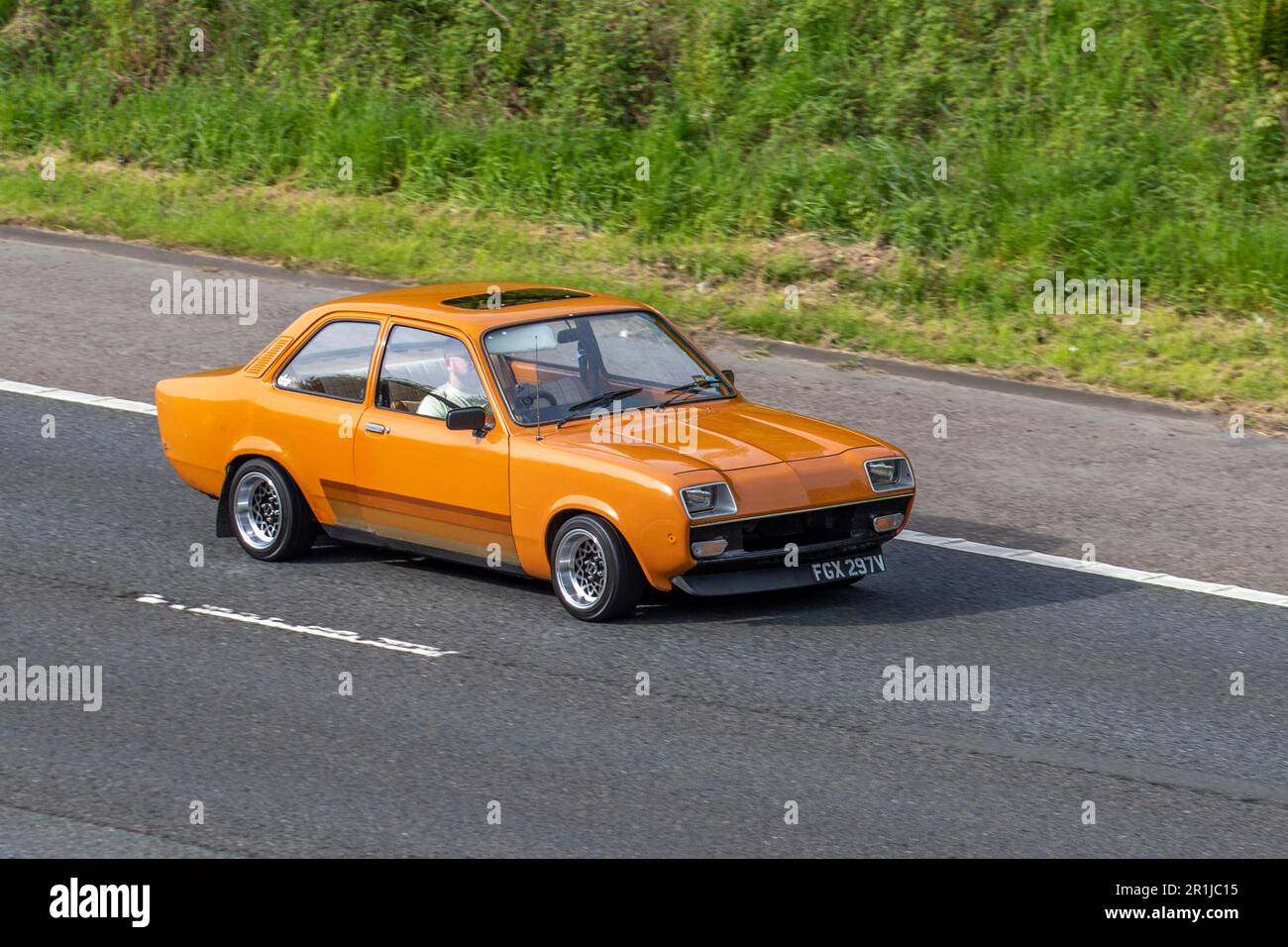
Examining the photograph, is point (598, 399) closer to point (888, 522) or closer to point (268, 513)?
point (888, 522)

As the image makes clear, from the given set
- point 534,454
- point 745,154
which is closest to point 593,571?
point 534,454

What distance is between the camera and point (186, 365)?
14297 mm

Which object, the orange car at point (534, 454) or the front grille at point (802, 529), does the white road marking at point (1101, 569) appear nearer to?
the orange car at point (534, 454)

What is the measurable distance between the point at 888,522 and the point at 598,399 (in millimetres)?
1618

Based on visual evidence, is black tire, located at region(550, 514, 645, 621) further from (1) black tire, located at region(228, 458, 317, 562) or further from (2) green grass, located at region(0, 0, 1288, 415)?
(2) green grass, located at region(0, 0, 1288, 415)

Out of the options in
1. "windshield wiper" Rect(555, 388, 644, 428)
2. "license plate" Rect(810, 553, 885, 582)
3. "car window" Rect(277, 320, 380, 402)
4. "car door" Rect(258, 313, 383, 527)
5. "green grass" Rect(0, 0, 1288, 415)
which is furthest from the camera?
"green grass" Rect(0, 0, 1288, 415)

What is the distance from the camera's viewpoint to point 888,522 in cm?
931

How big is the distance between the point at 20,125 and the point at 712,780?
16091 millimetres

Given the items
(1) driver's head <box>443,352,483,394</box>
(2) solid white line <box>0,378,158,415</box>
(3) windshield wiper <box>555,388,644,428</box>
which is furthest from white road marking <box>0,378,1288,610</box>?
(2) solid white line <box>0,378,158,415</box>

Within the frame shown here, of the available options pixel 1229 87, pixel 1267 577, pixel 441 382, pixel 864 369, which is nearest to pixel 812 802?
pixel 441 382

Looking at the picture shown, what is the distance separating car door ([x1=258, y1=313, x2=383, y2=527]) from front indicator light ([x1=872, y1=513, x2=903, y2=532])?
2754 mm

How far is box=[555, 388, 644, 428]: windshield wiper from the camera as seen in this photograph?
30.9 feet

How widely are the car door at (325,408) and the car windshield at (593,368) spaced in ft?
2.78

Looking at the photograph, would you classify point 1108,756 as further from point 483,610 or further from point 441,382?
point 441,382
